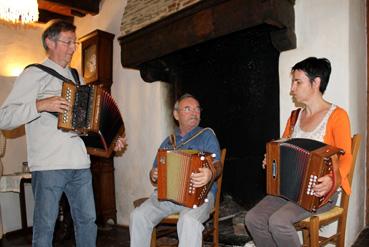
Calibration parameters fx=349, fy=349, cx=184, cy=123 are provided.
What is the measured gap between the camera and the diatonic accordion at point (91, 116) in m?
1.70

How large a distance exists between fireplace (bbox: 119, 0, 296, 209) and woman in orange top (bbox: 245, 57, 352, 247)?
17.9 inches

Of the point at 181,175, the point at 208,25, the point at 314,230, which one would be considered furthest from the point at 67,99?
the point at 314,230

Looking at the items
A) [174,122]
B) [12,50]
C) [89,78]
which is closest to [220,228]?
[174,122]

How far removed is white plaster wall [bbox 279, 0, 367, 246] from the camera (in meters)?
2.09

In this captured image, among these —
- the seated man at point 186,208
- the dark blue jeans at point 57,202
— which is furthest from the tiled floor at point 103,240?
the dark blue jeans at point 57,202

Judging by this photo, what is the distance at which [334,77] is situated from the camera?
212 centimetres

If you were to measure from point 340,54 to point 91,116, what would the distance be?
58.9 inches

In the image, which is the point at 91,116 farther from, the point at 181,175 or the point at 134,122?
the point at 134,122

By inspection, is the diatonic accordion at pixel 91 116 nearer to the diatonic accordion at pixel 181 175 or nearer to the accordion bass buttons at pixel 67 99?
the accordion bass buttons at pixel 67 99

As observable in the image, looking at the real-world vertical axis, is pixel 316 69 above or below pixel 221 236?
above

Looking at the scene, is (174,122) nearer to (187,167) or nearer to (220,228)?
(220,228)

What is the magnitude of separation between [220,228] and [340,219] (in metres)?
1.10

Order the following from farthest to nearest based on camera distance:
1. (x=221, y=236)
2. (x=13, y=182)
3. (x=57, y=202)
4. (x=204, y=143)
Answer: (x=13, y=182), (x=221, y=236), (x=204, y=143), (x=57, y=202)

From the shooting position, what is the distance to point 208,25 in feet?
7.56
